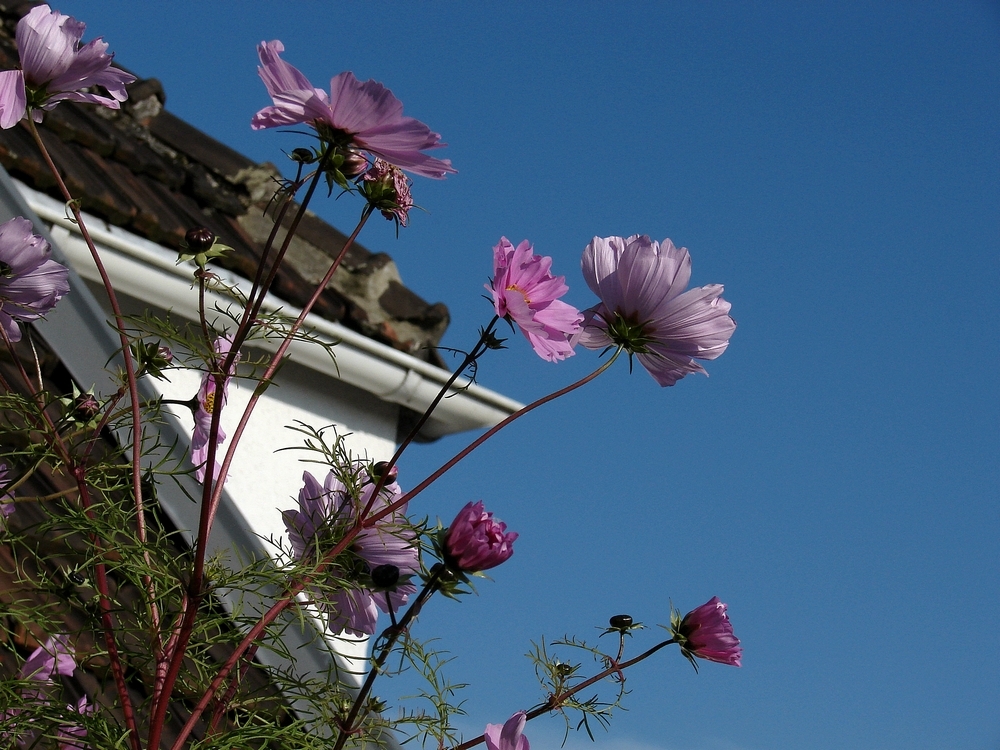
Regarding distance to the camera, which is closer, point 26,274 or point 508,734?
point 508,734

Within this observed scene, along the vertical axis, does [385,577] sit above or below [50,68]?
below

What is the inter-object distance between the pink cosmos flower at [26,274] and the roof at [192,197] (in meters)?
2.34

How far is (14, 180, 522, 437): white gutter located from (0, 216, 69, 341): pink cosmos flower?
1.39 metres

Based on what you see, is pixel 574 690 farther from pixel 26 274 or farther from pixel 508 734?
pixel 26 274

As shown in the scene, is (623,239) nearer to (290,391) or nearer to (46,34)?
(46,34)

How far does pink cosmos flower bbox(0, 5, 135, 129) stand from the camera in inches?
36.3

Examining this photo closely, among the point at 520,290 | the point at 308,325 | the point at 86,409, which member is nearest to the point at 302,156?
the point at 520,290

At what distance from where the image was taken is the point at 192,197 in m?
4.36

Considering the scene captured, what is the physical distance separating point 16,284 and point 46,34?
269mm

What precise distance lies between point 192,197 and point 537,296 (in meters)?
3.76

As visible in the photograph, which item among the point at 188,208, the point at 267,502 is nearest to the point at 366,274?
the point at 188,208

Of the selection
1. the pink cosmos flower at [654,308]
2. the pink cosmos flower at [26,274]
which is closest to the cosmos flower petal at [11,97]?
the pink cosmos flower at [26,274]

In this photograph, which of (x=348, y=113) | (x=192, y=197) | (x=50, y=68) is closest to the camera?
(x=348, y=113)

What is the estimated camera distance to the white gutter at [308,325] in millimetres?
3023
